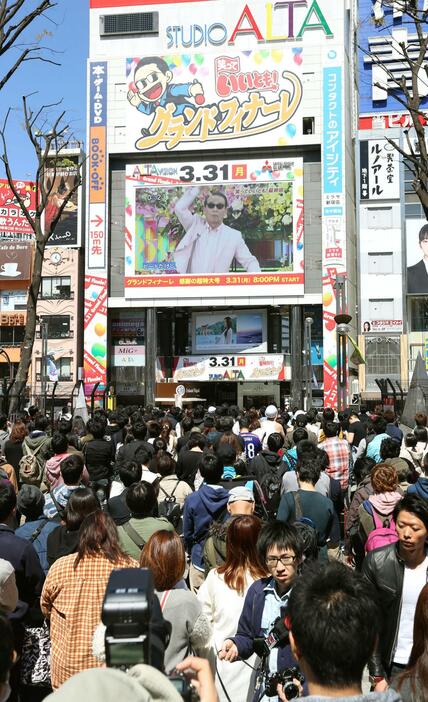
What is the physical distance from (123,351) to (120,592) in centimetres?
4654

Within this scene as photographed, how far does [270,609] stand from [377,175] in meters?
47.1

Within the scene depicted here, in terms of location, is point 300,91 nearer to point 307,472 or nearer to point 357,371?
point 357,371

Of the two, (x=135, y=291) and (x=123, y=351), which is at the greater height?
(x=135, y=291)

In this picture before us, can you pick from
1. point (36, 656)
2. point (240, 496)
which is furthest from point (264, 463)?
point (36, 656)

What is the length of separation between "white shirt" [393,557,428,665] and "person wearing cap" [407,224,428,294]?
148 ft

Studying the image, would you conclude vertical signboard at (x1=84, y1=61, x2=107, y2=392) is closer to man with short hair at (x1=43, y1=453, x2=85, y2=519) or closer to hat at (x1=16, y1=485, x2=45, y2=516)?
man with short hair at (x1=43, y1=453, x2=85, y2=519)

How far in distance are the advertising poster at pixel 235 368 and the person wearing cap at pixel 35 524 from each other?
4031cm

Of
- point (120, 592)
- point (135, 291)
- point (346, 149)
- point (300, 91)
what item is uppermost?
point (300, 91)

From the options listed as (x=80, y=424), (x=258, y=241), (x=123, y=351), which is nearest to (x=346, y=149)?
(x=258, y=241)

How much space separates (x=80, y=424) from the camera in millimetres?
13773

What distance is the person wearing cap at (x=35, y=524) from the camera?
512 centimetres

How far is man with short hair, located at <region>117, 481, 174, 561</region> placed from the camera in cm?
492

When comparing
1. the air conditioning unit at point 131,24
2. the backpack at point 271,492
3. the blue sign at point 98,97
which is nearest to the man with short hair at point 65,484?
the backpack at point 271,492

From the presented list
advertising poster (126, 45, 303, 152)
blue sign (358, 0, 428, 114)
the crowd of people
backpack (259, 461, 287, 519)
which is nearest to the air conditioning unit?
advertising poster (126, 45, 303, 152)
